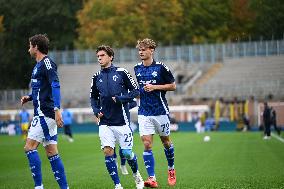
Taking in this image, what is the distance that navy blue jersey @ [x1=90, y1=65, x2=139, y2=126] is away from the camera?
14638mm

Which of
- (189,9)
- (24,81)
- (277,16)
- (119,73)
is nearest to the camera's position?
(119,73)

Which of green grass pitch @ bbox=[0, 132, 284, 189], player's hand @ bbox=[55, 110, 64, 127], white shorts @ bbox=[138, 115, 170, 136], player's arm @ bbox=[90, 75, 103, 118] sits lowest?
green grass pitch @ bbox=[0, 132, 284, 189]

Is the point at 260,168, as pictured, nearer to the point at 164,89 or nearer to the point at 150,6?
the point at 164,89

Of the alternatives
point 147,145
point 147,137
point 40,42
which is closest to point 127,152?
point 147,145

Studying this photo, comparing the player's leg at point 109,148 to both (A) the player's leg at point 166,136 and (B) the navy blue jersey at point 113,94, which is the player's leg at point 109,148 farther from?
(A) the player's leg at point 166,136

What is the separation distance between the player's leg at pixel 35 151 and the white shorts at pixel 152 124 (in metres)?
3.21

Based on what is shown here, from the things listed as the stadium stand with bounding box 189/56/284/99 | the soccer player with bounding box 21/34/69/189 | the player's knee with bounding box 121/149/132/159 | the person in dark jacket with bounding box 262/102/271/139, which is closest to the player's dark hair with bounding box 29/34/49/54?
the soccer player with bounding box 21/34/69/189

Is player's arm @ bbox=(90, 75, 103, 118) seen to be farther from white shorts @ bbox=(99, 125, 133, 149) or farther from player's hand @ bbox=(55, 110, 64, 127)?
player's hand @ bbox=(55, 110, 64, 127)

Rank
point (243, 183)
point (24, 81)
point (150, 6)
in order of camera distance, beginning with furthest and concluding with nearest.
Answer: point (150, 6), point (24, 81), point (243, 183)

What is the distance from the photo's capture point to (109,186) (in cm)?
1591

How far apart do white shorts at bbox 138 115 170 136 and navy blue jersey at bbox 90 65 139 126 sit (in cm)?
154

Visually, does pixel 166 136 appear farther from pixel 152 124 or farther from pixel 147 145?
pixel 147 145

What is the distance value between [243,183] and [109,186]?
8.50ft

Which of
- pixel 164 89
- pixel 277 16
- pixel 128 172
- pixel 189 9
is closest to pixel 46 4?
pixel 277 16
